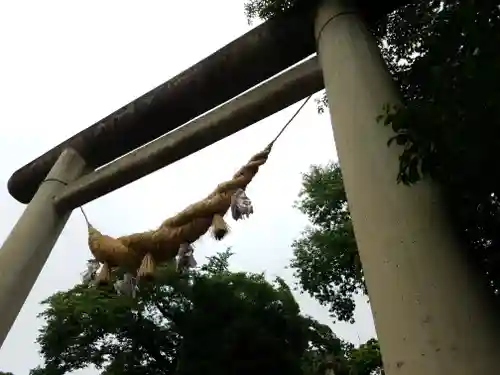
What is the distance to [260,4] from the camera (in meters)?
4.34

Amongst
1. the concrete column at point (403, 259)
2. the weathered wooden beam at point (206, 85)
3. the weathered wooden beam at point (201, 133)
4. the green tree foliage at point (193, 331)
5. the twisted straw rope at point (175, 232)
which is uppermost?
the green tree foliage at point (193, 331)

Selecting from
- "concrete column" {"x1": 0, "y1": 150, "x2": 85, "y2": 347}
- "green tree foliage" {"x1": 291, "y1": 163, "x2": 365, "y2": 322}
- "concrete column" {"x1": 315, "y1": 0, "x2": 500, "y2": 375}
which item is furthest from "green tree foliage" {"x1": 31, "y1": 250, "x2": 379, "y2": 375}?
"concrete column" {"x1": 315, "y1": 0, "x2": 500, "y2": 375}

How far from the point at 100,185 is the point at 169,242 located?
3.35 ft

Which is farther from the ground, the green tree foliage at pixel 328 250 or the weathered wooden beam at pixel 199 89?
the green tree foliage at pixel 328 250

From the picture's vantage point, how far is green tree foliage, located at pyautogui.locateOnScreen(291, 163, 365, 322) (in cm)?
942

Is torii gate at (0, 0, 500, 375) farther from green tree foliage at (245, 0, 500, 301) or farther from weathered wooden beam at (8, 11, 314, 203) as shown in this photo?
green tree foliage at (245, 0, 500, 301)

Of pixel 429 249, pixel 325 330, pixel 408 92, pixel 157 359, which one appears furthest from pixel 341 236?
pixel 429 249

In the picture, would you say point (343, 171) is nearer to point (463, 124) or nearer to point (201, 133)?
point (463, 124)

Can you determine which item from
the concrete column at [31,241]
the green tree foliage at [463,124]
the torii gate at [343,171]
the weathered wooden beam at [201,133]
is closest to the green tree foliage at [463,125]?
the green tree foliage at [463,124]

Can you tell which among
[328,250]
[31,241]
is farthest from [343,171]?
[328,250]

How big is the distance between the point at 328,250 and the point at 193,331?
9.13 feet

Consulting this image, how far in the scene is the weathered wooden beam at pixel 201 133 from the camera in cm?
350

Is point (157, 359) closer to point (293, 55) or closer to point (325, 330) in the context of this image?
point (325, 330)

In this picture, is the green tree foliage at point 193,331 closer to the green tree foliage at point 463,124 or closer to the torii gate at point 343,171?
the torii gate at point 343,171
